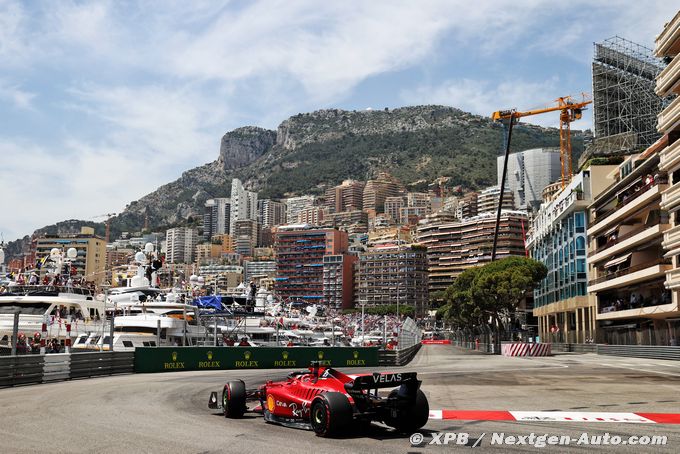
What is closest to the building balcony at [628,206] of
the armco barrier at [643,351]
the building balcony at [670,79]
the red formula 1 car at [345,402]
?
the building balcony at [670,79]

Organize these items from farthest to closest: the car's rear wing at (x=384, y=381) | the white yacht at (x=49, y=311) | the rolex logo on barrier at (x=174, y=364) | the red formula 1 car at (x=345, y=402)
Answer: the white yacht at (x=49, y=311)
the rolex logo on barrier at (x=174, y=364)
the car's rear wing at (x=384, y=381)
the red formula 1 car at (x=345, y=402)

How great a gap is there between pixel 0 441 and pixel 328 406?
485 centimetres

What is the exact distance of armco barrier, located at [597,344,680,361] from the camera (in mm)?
43438

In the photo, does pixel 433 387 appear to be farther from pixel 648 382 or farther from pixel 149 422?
pixel 149 422

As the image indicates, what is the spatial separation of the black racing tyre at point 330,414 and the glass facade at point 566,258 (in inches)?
2577

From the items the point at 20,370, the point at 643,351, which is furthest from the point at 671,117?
the point at 20,370

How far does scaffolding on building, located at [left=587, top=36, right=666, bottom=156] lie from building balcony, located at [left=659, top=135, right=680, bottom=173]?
50.0 metres

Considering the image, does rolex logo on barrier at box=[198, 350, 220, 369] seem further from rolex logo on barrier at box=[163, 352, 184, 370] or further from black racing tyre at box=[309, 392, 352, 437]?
black racing tyre at box=[309, 392, 352, 437]

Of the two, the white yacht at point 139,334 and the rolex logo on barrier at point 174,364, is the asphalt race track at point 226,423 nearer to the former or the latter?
the rolex logo on barrier at point 174,364

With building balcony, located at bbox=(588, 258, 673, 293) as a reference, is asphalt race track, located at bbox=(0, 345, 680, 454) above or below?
below

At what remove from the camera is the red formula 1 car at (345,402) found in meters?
10.5

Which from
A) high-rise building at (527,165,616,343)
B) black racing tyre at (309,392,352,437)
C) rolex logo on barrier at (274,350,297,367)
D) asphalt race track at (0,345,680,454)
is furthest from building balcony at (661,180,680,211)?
black racing tyre at (309,392,352,437)

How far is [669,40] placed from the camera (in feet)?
131

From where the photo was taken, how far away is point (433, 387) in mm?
21422
